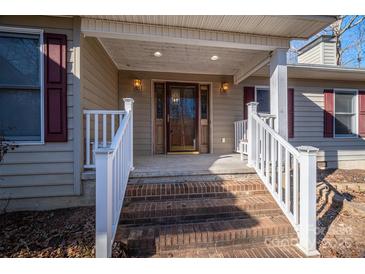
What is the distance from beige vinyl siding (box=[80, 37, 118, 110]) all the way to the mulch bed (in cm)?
153

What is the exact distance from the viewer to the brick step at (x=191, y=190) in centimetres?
264

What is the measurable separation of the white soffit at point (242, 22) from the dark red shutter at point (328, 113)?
3294 mm

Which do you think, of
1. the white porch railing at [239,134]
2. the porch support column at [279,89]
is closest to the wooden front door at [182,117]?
the white porch railing at [239,134]

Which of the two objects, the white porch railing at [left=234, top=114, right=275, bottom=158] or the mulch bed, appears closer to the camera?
the mulch bed

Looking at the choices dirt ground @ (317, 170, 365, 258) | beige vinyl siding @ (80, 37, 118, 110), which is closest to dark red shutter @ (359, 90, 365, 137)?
dirt ground @ (317, 170, 365, 258)

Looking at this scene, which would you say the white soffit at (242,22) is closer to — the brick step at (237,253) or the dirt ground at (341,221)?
the dirt ground at (341,221)

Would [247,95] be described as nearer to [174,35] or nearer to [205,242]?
[174,35]

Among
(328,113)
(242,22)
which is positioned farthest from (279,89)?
(328,113)

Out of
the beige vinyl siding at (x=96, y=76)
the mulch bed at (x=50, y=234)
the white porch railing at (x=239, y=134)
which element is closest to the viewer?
the mulch bed at (x=50, y=234)

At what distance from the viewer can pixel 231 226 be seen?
222cm

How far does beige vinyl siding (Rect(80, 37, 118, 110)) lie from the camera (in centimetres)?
294

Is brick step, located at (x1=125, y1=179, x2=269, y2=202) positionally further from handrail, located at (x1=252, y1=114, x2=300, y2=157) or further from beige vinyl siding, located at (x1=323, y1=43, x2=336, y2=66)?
beige vinyl siding, located at (x1=323, y1=43, x2=336, y2=66)

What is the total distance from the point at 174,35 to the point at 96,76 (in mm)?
1502
